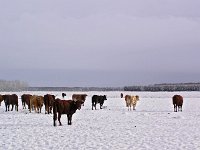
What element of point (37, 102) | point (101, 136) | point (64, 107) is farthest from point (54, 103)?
point (37, 102)

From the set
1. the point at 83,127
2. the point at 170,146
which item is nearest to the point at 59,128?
the point at 83,127

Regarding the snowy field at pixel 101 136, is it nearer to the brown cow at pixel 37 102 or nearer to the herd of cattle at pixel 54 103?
the herd of cattle at pixel 54 103

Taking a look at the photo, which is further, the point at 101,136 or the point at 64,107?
the point at 64,107

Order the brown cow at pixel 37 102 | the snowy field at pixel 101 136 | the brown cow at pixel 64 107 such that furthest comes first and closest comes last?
the brown cow at pixel 37 102
the brown cow at pixel 64 107
the snowy field at pixel 101 136

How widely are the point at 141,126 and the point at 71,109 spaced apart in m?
3.56

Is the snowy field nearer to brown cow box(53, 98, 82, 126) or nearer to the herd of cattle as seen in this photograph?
brown cow box(53, 98, 82, 126)

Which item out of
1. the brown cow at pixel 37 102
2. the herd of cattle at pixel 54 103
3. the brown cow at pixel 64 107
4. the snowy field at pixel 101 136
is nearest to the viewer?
the snowy field at pixel 101 136

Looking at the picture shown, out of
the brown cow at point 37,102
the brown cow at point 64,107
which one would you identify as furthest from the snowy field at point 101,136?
the brown cow at point 37,102

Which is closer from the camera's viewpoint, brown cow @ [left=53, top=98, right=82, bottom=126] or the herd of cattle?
brown cow @ [left=53, top=98, right=82, bottom=126]

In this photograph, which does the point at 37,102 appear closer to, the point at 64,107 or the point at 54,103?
the point at 64,107

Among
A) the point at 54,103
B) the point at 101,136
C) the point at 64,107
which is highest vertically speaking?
the point at 54,103

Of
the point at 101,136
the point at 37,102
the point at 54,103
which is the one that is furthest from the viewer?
the point at 37,102


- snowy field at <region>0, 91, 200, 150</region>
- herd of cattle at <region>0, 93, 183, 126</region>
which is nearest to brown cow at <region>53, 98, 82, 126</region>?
herd of cattle at <region>0, 93, 183, 126</region>

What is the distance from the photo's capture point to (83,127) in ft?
60.3
